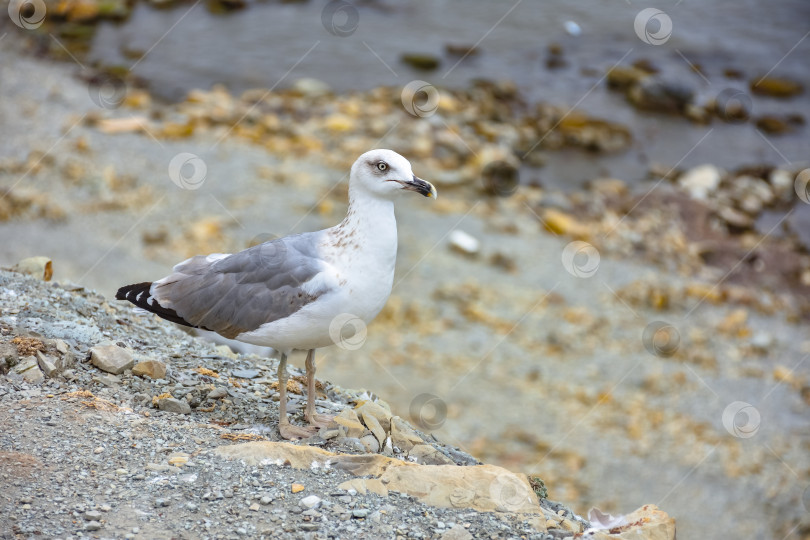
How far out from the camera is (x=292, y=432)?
5.84 m

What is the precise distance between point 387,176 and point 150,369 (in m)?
2.17

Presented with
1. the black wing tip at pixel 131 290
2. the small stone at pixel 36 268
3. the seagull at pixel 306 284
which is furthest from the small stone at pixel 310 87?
the seagull at pixel 306 284

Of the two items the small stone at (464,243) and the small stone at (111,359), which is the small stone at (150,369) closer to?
the small stone at (111,359)

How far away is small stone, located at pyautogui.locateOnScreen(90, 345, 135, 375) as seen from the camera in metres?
6.04

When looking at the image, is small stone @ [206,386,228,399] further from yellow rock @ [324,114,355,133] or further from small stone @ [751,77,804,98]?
small stone @ [751,77,804,98]

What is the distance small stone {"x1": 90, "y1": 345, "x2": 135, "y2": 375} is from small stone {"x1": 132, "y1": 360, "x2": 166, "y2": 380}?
65 mm

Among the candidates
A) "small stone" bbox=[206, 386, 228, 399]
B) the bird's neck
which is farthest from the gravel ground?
the bird's neck

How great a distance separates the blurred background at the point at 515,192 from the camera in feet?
34.6

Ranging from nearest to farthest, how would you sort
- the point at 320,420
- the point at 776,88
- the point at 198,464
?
the point at 198,464 < the point at 320,420 < the point at 776,88

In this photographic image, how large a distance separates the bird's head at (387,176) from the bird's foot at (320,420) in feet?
5.32

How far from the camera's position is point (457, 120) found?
1669 centimetres

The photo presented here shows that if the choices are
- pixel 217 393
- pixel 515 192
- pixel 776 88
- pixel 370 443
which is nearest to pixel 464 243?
pixel 515 192

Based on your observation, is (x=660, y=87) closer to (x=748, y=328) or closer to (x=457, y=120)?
(x=457, y=120)

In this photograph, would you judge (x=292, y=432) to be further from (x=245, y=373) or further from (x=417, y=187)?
(x=417, y=187)
